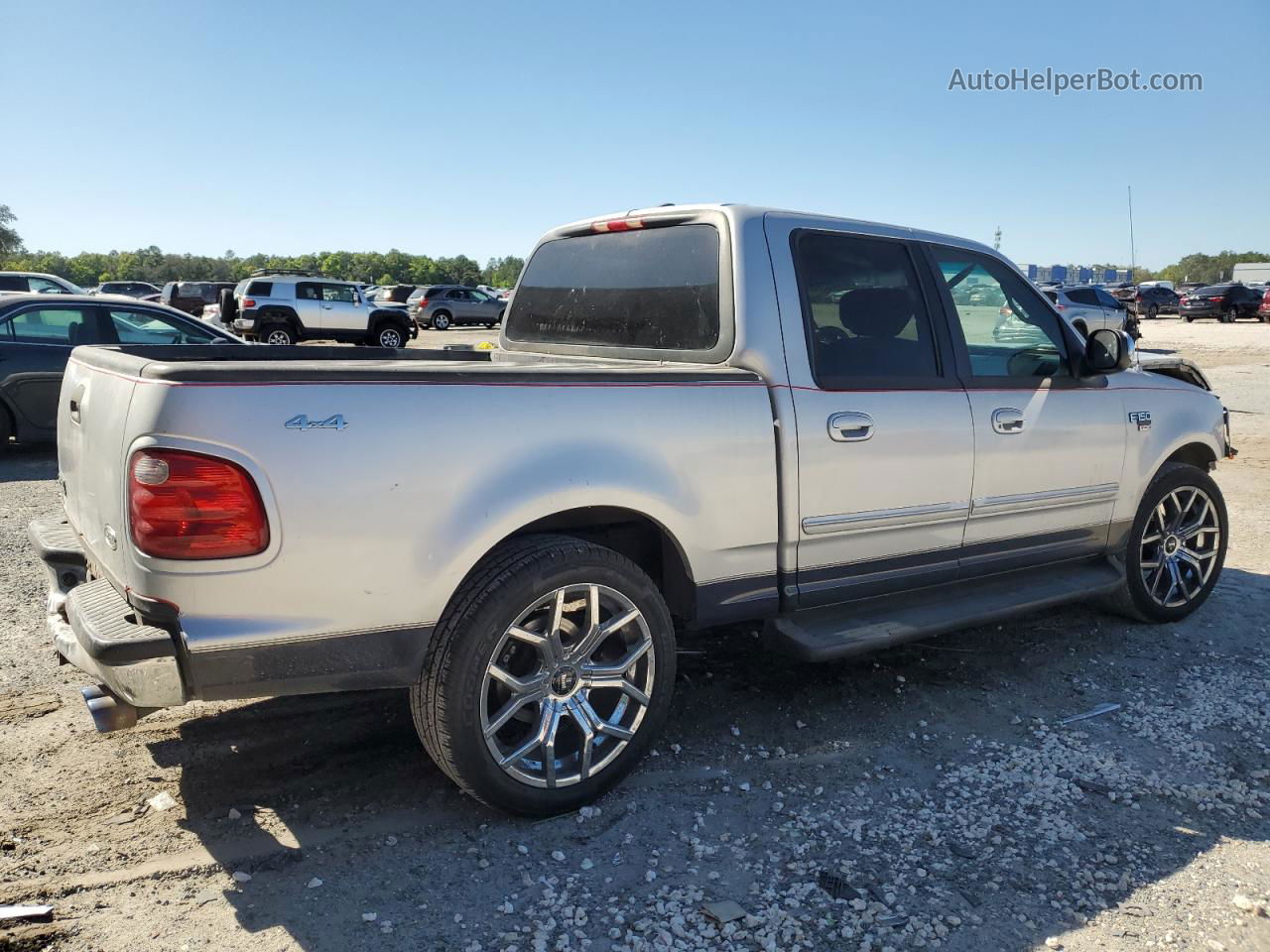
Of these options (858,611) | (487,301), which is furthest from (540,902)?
(487,301)

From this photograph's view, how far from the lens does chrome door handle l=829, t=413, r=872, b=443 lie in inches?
141

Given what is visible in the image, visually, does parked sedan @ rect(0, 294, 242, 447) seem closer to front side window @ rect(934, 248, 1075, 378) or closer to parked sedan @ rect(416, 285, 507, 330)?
front side window @ rect(934, 248, 1075, 378)

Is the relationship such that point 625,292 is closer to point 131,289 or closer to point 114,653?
point 114,653

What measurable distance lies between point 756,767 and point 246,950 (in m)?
1.75

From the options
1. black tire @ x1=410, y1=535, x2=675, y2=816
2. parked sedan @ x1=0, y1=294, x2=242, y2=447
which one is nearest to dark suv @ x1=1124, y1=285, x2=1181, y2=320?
parked sedan @ x1=0, y1=294, x2=242, y2=447

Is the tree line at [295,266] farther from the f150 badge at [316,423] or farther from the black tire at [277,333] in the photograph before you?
the f150 badge at [316,423]

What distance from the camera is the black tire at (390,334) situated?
2677 cm

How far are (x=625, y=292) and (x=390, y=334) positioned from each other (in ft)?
78.6

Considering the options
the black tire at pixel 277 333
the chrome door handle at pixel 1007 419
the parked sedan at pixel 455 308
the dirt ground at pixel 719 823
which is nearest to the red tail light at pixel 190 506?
the dirt ground at pixel 719 823

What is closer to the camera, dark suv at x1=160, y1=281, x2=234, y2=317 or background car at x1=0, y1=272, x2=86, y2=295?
background car at x1=0, y1=272, x2=86, y2=295

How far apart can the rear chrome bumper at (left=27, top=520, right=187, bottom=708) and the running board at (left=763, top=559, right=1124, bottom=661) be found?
2.03 m

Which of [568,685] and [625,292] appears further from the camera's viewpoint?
[625,292]

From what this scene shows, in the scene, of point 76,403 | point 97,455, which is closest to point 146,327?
point 76,403

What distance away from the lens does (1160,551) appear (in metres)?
5.02
